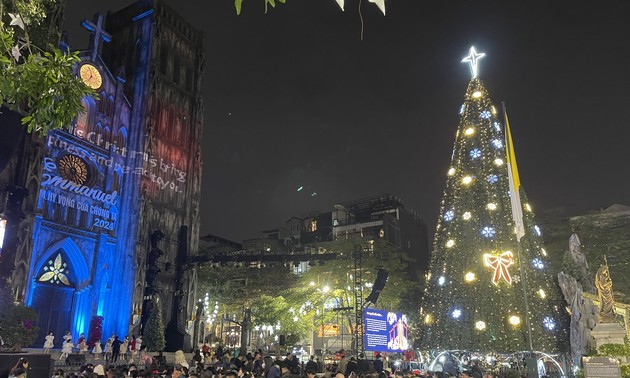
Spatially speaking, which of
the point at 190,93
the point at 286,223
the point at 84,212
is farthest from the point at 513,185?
the point at 286,223

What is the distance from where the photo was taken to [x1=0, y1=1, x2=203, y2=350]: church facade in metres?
29.5

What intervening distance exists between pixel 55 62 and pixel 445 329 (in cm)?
1825

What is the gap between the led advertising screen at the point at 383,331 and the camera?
1712cm

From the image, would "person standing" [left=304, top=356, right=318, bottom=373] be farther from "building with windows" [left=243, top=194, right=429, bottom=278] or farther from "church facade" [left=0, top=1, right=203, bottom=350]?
"building with windows" [left=243, top=194, right=429, bottom=278]

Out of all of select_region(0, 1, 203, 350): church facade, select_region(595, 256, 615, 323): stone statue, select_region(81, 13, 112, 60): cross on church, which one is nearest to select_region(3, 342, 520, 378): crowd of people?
select_region(0, 1, 203, 350): church facade

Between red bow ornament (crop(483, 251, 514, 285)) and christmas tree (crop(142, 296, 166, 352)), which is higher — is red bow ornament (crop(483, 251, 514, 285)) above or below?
above

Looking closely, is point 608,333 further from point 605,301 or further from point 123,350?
point 123,350

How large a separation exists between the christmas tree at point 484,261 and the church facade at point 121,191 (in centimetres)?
1918

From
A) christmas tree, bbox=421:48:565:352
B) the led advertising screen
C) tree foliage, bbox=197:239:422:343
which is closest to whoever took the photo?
the led advertising screen

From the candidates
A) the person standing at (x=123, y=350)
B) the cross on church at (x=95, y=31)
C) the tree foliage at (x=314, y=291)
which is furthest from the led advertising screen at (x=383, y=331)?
the cross on church at (x=95, y=31)

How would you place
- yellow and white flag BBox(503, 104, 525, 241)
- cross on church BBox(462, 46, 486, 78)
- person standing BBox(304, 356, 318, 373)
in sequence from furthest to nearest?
cross on church BBox(462, 46, 486, 78) < yellow and white flag BBox(503, 104, 525, 241) < person standing BBox(304, 356, 318, 373)

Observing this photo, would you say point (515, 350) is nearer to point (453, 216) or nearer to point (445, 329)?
point (445, 329)

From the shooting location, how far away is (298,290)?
37969mm

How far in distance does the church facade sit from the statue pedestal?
2415 centimetres
